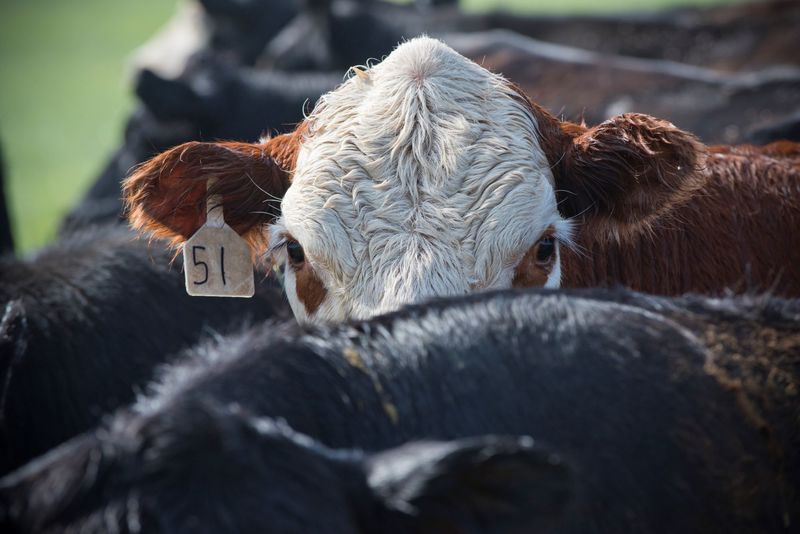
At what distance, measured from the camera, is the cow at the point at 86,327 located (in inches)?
119

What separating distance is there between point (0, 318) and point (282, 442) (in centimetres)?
201

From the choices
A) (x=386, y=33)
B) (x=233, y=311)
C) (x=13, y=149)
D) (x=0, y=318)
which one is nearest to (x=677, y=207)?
(x=233, y=311)

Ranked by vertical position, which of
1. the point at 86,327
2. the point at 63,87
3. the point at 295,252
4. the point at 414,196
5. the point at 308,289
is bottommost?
the point at 86,327

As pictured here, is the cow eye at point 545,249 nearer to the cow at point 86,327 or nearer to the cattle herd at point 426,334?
the cattle herd at point 426,334

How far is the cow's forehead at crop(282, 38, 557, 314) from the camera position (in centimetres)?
283

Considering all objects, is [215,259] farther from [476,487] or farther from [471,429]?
[476,487]

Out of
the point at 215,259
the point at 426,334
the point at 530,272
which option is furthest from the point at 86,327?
the point at 426,334

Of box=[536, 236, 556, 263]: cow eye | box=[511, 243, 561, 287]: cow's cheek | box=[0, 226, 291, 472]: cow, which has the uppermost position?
box=[536, 236, 556, 263]: cow eye

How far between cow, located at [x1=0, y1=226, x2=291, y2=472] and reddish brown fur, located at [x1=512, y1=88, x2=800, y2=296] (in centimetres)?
114

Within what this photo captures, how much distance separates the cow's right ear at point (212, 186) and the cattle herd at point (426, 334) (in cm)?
1

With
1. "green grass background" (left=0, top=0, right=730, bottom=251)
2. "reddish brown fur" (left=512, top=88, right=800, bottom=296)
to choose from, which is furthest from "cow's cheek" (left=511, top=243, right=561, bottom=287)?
"green grass background" (left=0, top=0, right=730, bottom=251)

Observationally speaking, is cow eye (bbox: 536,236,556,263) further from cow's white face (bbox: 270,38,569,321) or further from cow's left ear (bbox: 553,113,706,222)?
cow's left ear (bbox: 553,113,706,222)

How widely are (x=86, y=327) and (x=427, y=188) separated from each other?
4.46 feet

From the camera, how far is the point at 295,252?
3.08 metres
